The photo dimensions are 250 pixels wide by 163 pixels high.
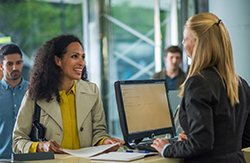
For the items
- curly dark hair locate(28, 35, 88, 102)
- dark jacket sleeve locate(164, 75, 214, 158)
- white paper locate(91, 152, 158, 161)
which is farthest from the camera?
curly dark hair locate(28, 35, 88, 102)

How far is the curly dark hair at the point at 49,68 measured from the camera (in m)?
2.29

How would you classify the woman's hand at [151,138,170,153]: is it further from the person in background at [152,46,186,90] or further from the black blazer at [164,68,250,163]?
the person in background at [152,46,186,90]

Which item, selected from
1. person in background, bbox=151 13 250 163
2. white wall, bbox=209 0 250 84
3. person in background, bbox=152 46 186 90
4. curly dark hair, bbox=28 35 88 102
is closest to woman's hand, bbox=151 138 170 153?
person in background, bbox=151 13 250 163

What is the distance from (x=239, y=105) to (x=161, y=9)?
18.2ft

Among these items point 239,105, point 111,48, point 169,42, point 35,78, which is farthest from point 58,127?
point 169,42

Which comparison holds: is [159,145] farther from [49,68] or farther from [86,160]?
[49,68]

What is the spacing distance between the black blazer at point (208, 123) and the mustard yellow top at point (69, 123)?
832 mm

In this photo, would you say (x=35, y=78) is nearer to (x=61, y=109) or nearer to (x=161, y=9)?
(x=61, y=109)

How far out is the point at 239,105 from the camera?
1.68 m

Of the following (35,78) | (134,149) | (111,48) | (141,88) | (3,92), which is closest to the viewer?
A: (134,149)

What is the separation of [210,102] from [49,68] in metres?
1.34

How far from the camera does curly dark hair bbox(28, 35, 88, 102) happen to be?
229 cm

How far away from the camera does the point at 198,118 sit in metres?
1.51

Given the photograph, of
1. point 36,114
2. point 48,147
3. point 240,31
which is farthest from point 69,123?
point 240,31
